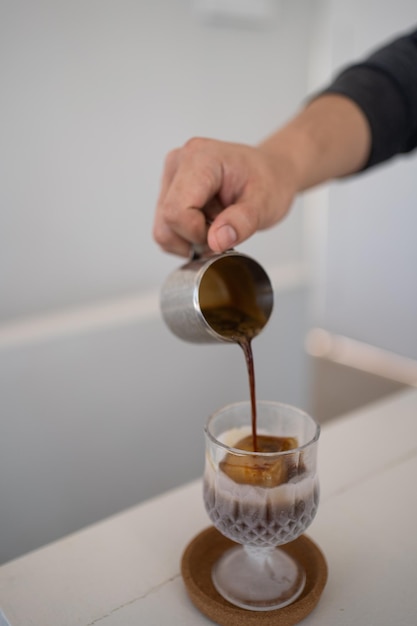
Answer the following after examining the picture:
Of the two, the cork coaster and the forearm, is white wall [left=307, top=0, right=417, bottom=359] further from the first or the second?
the cork coaster

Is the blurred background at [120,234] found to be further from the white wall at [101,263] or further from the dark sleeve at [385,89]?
the dark sleeve at [385,89]

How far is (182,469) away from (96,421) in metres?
0.30

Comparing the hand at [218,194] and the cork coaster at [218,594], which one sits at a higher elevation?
the hand at [218,194]

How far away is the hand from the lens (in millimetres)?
738

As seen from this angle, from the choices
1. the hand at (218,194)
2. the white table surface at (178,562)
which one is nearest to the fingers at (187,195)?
the hand at (218,194)

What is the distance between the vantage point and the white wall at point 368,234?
5.97 ft

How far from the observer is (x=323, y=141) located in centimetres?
100

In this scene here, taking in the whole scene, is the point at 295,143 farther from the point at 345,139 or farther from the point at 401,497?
the point at 401,497

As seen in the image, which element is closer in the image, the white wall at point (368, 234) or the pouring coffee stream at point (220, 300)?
the pouring coffee stream at point (220, 300)

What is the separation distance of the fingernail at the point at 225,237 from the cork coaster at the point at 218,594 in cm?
32

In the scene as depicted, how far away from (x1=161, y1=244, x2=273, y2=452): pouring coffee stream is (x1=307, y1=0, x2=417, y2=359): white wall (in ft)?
3.93

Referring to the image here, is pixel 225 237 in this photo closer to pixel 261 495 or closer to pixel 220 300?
pixel 220 300

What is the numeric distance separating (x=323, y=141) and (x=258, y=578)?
2.16 ft

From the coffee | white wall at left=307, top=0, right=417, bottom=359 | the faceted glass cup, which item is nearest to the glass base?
the faceted glass cup
